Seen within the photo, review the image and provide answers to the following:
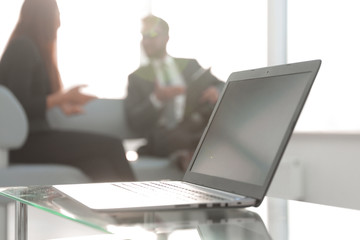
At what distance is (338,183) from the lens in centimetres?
302

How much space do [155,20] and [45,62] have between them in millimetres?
735

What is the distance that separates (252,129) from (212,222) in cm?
24

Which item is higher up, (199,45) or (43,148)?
(199,45)

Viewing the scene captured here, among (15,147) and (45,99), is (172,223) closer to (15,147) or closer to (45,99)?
(15,147)

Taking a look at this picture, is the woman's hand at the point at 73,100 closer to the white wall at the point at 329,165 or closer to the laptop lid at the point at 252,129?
the white wall at the point at 329,165

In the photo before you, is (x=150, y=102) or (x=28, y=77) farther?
(x=150, y=102)

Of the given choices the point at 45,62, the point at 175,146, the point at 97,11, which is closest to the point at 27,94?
the point at 45,62

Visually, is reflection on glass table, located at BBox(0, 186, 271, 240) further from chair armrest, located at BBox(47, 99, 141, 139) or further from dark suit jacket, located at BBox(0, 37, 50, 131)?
chair armrest, located at BBox(47, 99, 141, 139)

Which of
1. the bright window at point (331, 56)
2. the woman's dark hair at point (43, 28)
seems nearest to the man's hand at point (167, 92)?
the woman's dark hair at point (43, 28)

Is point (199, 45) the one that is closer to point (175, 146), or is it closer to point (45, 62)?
point (175, 146)

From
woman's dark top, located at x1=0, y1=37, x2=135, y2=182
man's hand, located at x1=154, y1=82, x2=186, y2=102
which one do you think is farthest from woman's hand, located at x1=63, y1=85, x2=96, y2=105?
man's hand, located at x1=154, y1=82, x2=186, y2=102

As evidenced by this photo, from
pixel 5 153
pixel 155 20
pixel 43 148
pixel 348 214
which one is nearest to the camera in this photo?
pixel 348 214

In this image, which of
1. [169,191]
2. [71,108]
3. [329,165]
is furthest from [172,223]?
[329,165]

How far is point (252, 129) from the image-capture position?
98cm
